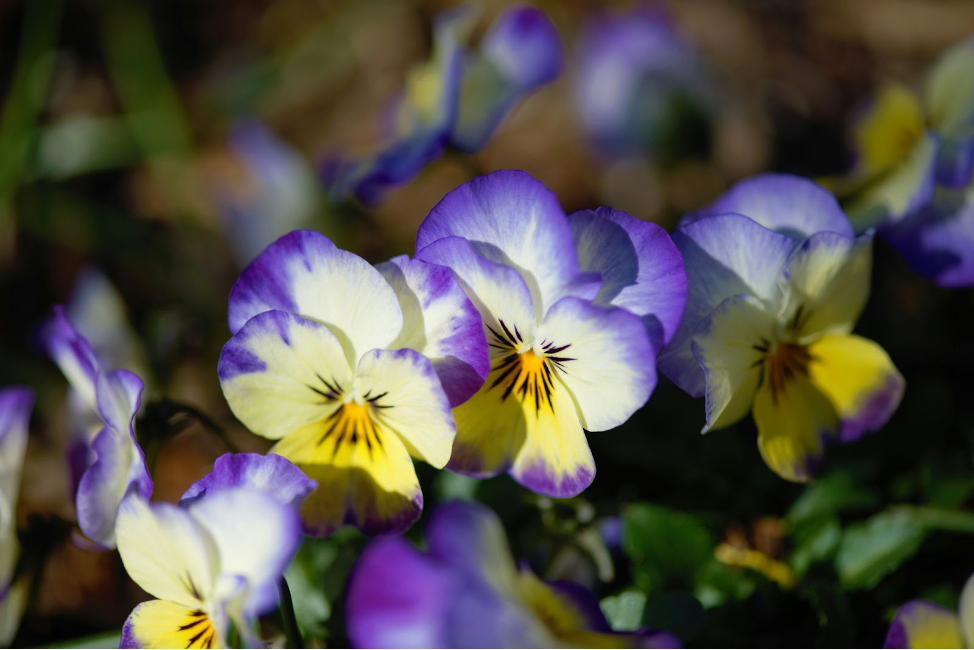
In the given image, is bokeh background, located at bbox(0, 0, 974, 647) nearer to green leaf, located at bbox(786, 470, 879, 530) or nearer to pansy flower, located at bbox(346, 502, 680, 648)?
green leaf, located at bbox(786, 470, 879, 530)

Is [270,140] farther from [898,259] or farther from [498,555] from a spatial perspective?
[498,555]

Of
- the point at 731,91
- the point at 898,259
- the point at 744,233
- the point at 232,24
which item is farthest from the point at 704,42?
the point at 744,233

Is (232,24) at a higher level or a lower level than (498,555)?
higher

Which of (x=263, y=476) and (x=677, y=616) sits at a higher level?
(x=263, y=476)

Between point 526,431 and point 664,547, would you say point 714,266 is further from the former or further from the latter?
point 664,547

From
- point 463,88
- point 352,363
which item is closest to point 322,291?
point 352,363

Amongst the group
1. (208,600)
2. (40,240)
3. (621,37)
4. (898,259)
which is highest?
(621,37)
